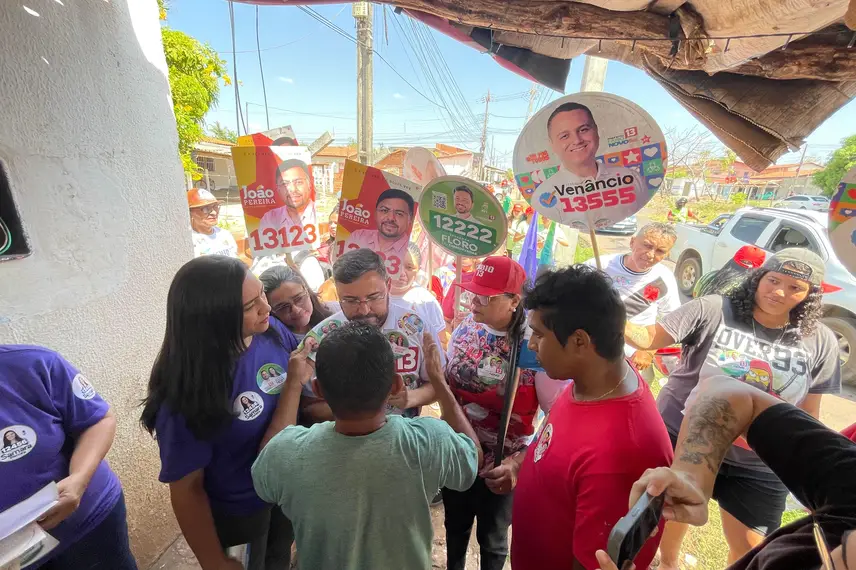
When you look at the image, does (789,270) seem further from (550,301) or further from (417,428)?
(417,428)

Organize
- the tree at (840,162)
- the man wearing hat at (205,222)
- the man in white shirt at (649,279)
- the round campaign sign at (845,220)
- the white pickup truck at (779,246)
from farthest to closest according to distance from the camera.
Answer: the tree at (840,162) < the white pickup truck at (779,246) < the man wearing hat at (205,222) < the man in white shirt at (649,279) < the round campaign sign at (845,220)

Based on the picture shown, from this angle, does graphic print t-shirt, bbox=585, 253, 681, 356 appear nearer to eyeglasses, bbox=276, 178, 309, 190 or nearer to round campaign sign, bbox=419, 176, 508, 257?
round campaign sign, bbox=419, 176, 508, 257

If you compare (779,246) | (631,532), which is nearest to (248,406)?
(631,532)

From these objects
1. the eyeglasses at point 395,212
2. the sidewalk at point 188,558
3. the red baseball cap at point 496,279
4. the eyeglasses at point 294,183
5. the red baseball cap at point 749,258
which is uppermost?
the eyeglasses at point 294,183

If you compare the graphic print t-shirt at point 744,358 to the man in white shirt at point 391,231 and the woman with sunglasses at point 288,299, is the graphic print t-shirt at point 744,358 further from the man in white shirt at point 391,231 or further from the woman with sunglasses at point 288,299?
the woman with sunglasses at point 288,299

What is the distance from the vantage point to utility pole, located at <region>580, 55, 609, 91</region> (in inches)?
163

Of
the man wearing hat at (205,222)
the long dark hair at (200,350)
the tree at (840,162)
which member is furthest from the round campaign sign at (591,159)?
the tree at (840,162)

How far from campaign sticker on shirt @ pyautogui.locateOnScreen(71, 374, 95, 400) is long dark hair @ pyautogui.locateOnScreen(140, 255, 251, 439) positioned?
1.05ft

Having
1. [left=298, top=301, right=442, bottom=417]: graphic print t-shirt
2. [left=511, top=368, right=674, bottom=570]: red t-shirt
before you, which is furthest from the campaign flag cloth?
[left=511, top=368, right=674, bottom=570]: red t-shirt

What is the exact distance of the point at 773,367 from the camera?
1960 mm

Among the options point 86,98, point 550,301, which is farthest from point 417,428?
point 86,98

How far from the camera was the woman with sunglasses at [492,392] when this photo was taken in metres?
1.80

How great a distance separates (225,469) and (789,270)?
2.97m

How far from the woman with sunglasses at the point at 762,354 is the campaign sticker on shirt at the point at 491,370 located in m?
1.02
